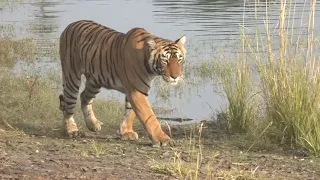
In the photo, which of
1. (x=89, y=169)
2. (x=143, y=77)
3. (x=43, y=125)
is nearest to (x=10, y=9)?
(x=43, y=125)

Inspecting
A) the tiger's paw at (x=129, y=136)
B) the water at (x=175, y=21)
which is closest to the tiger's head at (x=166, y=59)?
the tiger's paw at (x=129, y=136)

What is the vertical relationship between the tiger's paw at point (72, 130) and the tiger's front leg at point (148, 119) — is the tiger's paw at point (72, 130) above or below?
below

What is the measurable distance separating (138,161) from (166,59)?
1.23 meters

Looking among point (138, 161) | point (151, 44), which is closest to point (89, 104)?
point (151, 44)

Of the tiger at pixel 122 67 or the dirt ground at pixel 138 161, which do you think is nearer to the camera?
the dirt ground at pixel 138 161

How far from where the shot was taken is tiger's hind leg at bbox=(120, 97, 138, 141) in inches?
269

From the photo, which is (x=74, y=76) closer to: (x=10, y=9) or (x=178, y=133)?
(x=178, y=133)

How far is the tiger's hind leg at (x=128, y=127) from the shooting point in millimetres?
6840

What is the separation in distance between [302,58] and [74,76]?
2.35 m

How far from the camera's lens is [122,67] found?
21.6ft

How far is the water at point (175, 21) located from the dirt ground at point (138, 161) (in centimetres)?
317

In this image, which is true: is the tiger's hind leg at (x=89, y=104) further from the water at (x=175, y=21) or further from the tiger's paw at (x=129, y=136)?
the water at (x=175, y=21)

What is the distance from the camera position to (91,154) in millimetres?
5531

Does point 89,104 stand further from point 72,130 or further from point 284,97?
point 284,97
